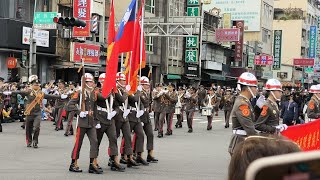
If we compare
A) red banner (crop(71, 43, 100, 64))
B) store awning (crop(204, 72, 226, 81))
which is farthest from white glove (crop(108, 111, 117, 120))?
store awning (crop(204, 72, 226, 81))

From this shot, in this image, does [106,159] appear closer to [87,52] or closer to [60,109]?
[60,109]

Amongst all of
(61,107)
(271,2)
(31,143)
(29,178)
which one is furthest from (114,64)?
(271,2)

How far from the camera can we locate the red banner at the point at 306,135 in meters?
8.23

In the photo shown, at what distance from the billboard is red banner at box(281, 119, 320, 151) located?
2216 inches

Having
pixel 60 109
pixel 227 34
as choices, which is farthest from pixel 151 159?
pixel 227 34

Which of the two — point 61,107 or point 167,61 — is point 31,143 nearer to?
point 61,107

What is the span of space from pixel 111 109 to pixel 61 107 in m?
10.2

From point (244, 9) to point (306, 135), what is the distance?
57325mm

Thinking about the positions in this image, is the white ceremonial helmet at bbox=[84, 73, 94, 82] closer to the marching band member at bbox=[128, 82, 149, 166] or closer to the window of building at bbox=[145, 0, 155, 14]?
the marching band member at bbox=[128, 82, 149, 166]

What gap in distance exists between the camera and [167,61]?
4309cm

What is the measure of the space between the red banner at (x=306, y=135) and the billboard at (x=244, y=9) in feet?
185

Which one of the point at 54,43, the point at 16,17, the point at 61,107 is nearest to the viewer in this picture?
the point at 61,107

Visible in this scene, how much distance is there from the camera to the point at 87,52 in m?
31.9

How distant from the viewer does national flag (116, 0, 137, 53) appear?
36.1ft
